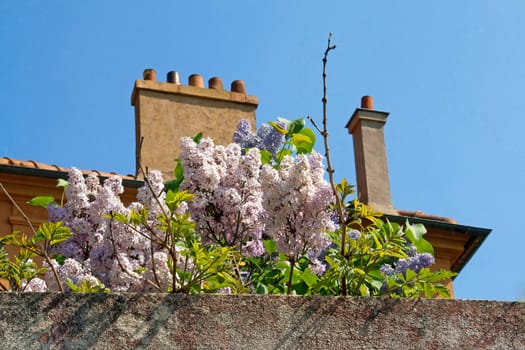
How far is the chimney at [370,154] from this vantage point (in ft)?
51.1

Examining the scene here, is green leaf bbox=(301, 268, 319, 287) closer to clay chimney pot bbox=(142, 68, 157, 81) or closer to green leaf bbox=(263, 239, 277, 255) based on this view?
green leaf bbox=(263, 239, 277, 255)

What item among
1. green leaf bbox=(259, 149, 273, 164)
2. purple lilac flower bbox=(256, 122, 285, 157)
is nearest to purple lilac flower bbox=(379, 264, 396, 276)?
green leaf bbox=(259, 149, 273, 164)

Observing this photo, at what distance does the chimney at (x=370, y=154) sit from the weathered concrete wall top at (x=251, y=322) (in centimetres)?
1212

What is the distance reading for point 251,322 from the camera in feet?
10.2

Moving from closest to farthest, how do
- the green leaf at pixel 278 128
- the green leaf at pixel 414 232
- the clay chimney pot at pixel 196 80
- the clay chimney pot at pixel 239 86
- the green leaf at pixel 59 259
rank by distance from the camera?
1. the green leaf at pixel 414 232
2. the green leaf at pixel 59 259
3. the green leaf at pixel 278 128
4. the clay chimney pot at pixel 196 80
5. the clay chimney pot at pixel 239 86

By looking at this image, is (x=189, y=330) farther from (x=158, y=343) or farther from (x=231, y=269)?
(x=231, y=269)

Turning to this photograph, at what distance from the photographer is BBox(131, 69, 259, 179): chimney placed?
48.6 ft

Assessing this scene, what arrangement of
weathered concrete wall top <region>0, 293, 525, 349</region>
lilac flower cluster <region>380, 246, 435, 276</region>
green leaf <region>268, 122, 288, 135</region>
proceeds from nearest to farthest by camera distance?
1. weathered concrete wall top <region>0, 293, 525, 349</region>
2. lilac flower cluster <region>380, 246, 435, 276</region>
3. green leaf <region>268, 122, 288, 135</region>

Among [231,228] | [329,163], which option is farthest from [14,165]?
[329,163]

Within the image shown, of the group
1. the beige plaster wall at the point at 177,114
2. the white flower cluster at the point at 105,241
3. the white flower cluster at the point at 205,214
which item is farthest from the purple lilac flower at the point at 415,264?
the beige plaster wall at the point at 177,114

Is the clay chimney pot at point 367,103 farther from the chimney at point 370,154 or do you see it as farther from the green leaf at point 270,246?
the green leaf at point 270,246

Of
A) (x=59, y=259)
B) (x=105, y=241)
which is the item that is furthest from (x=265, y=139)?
(x=105, y=241)

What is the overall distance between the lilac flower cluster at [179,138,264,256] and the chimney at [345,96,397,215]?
36.4 feet

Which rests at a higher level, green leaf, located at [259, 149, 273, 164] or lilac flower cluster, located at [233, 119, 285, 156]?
lilac flower cluster, located at [233, 119, 285, 156]
